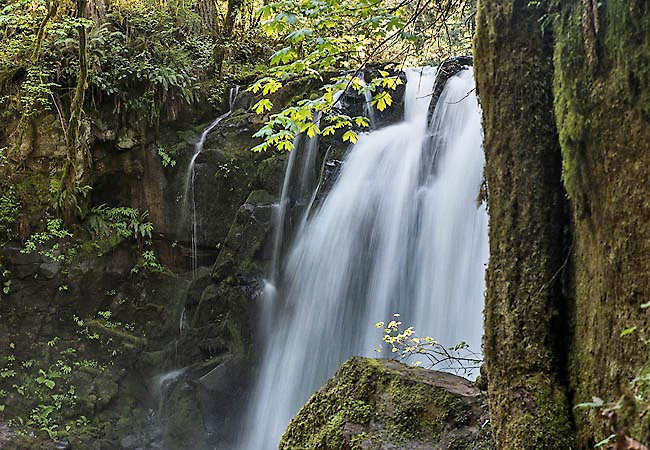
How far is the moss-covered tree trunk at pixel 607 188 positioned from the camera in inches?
61.8

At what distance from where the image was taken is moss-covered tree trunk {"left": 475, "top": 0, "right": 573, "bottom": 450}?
2018 millimetres

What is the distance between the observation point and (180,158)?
29.4 feet

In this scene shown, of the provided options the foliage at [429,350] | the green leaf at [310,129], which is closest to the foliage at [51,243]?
the foliage at [429,350]

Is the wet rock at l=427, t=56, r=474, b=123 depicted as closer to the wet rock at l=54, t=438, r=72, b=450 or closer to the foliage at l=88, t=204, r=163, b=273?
the foliage at l=88, t=204, r=163, b=273

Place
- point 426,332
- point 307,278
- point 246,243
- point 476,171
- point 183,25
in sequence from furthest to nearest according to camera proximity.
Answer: point 183,25 < point 246,243 < point 307,278 < point 476,171 < point 426,332

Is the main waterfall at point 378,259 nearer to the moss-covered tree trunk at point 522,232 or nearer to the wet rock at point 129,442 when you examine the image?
the wet rock at point 129,442

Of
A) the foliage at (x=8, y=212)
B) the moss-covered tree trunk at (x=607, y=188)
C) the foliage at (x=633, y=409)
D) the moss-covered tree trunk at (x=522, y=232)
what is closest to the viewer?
the foliage at (x=633, y=409)

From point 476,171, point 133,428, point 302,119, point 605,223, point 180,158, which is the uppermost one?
point 180,158

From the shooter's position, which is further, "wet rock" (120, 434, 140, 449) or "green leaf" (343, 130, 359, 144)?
"wet rock" (120, 434, 140, 449)

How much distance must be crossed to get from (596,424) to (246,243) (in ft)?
22.3

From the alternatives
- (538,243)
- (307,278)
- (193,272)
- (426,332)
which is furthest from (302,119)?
(193,272)

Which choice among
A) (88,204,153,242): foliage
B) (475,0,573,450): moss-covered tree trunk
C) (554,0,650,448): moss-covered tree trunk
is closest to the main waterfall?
(88,204,153,242): foliage

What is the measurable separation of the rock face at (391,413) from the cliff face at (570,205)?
0.67 m

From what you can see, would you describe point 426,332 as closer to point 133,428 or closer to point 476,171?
point 476,171
